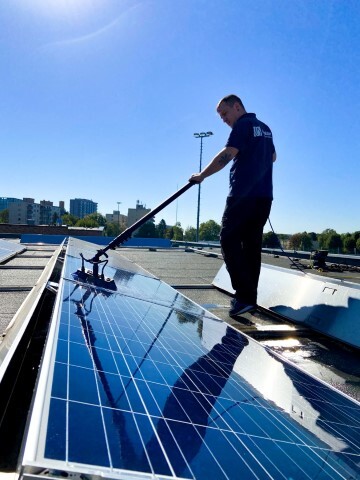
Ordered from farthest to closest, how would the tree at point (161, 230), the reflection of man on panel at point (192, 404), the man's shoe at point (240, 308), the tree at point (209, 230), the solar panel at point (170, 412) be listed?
the tree at point (209, 230) → the tree at point (161, 230) → the man's shoe at point (240, 308) → the reflection of man on panel at point (192, 404) → the solar panel at point (170, 412)

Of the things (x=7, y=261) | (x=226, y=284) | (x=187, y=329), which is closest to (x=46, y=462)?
(x=187, y=329)

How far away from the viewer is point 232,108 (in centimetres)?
429

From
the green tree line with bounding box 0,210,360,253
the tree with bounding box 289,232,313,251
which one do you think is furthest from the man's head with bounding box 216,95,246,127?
the tree with bounding box 289,232,313,251

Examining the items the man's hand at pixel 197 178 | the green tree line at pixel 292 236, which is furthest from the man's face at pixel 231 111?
the green tree line at pixel 292 236

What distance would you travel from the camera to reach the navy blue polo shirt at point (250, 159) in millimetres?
4062

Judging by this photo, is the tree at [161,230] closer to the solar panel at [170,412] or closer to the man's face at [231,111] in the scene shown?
the man's face at [231,111]

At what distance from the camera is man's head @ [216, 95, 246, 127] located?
4.29 metres

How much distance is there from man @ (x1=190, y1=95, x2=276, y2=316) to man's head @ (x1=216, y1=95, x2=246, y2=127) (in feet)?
0.04

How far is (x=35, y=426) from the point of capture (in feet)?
2.45

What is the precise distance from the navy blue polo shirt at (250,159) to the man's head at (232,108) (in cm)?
17

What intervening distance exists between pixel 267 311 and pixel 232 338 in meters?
1.95

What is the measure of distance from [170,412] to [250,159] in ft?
10.8

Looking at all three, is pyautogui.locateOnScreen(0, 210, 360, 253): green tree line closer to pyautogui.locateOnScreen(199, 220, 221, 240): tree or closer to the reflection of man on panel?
pyautogui.locateOnScreen(199, 220, 221, 240): tree

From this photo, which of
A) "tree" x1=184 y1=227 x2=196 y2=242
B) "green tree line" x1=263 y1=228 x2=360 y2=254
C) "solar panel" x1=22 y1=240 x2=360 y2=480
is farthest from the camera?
"tree" x1=184 y1=227 x2=196 y2=242
